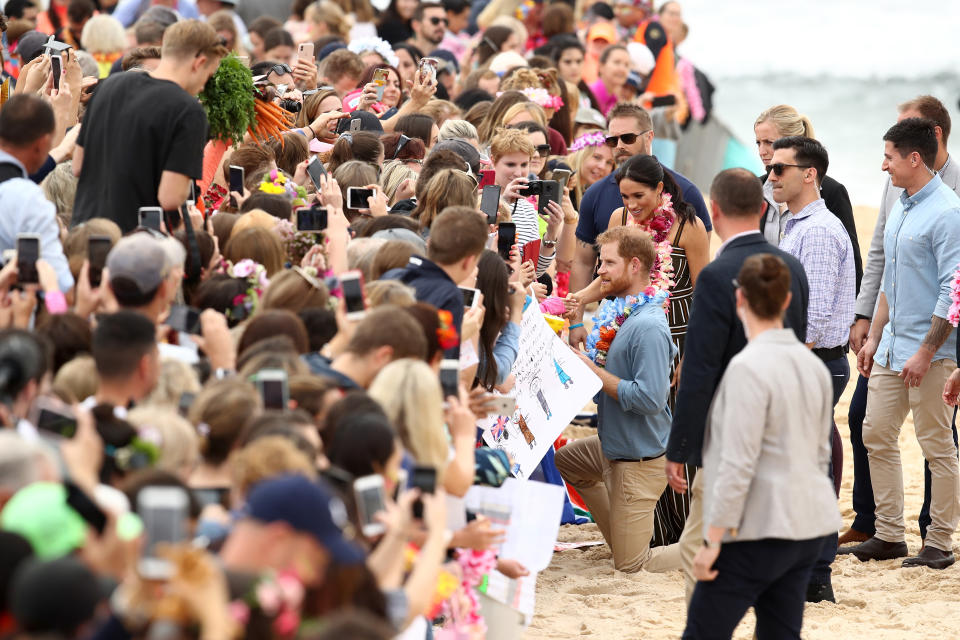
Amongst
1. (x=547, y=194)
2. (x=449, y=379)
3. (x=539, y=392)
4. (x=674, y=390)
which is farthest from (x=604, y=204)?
(x=449, y=379)

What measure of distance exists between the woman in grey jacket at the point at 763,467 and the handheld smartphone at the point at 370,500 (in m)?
1.64

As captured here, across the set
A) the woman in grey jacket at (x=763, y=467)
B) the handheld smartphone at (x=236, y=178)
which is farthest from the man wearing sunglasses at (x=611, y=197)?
the woman in grey jacket at (x=763, y=467)

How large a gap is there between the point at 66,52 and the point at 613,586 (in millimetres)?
3930

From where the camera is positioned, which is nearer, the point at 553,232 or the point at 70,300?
the point at 70,300

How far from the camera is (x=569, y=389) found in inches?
250

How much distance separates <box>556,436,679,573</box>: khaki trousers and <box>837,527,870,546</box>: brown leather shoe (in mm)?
1153

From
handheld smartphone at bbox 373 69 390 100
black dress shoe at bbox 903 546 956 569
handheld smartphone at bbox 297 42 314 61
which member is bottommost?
black dress shoe at bbox 903 546 956 569

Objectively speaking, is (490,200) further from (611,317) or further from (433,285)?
(433,285)

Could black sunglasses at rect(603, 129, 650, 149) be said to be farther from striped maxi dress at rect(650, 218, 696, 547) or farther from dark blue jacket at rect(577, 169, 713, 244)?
striped maxi dress at rect(650, 218, 696, 547)

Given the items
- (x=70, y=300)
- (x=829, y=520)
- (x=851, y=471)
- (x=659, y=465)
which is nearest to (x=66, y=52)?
(x=70, y=300)

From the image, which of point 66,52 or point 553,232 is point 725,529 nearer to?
point 553,232

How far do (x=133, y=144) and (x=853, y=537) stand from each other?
468 cm

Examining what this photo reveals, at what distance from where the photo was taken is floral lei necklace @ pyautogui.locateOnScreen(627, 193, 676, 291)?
6970mm

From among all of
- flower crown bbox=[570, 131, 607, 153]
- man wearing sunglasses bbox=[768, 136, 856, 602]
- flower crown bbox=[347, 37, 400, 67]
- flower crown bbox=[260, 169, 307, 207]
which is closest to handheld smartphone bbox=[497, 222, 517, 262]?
flower crown bbox=[260, 169, 307, 207]
